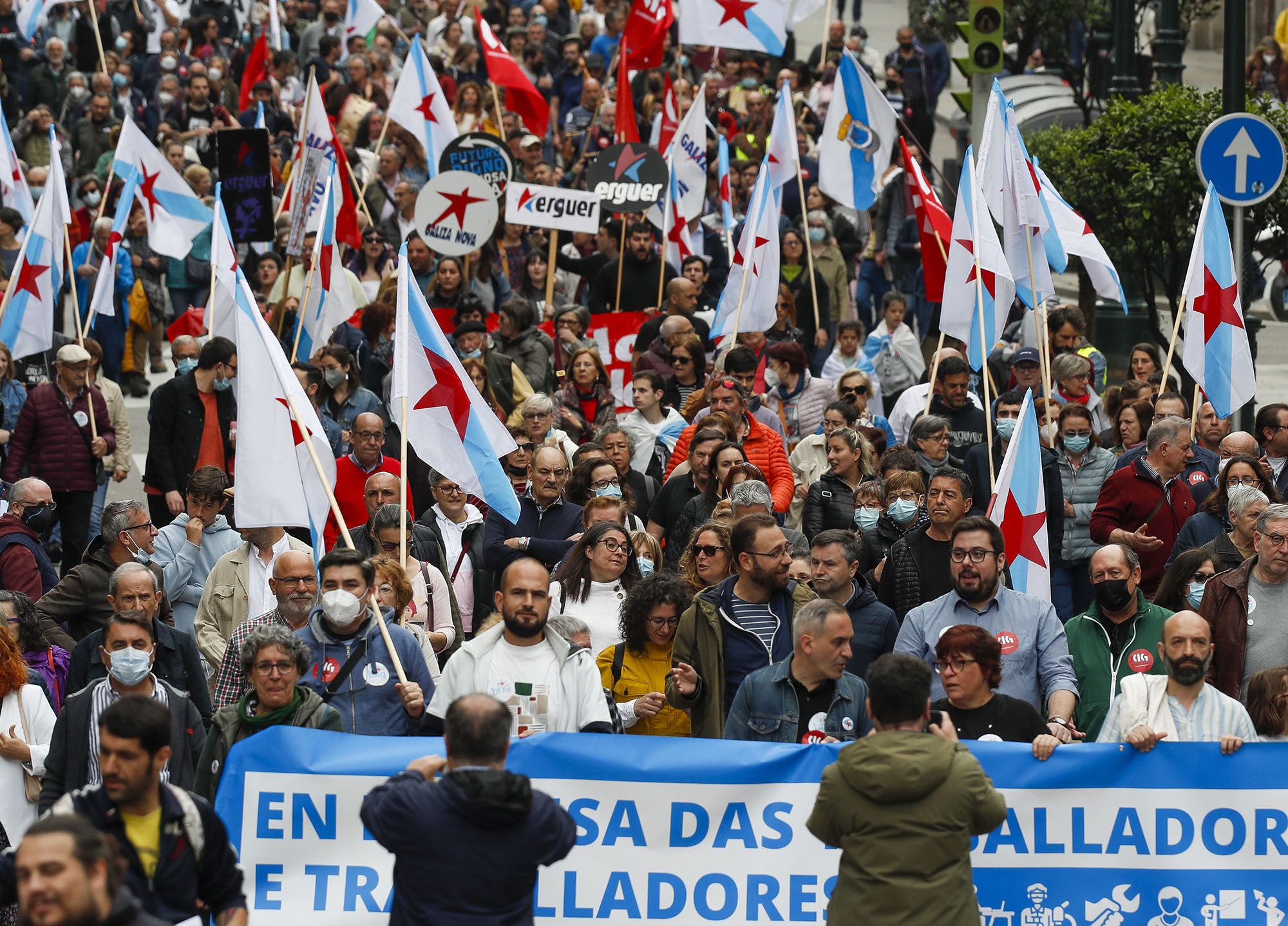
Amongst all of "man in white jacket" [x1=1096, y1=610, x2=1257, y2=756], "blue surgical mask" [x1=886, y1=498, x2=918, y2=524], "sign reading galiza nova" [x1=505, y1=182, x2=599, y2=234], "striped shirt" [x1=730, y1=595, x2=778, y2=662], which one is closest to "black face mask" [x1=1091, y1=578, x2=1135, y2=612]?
"man in white jacket" [x1=1096, y1=610, x2=1257, y2=756]

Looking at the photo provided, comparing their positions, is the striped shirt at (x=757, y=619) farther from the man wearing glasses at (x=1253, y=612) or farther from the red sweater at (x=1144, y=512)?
the red sweater at (x=1144, y=512)

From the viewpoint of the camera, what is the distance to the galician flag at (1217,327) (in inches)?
459

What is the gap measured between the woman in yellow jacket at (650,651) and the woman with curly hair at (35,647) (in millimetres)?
2131

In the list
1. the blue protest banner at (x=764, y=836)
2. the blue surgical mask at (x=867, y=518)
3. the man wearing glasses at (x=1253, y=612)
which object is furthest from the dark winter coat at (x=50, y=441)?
the man wearing glasses at (x=1253, y=612)

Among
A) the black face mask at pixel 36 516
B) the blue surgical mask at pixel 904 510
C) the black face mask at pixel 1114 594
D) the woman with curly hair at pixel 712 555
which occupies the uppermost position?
the blue surgical mask at pixel 904 510

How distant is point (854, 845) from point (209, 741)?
248 cm

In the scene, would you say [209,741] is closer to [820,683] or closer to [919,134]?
[820,683]

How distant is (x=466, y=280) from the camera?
15.9 m

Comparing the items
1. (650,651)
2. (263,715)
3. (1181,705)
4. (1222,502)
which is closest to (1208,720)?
(1181,705)

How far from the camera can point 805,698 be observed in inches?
289

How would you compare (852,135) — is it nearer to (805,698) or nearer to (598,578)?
(598,578)

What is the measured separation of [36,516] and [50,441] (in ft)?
7.99

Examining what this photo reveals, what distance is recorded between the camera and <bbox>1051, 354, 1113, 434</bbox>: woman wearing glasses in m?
12.5

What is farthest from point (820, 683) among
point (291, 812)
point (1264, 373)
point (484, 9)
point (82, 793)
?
point (484, 9)
